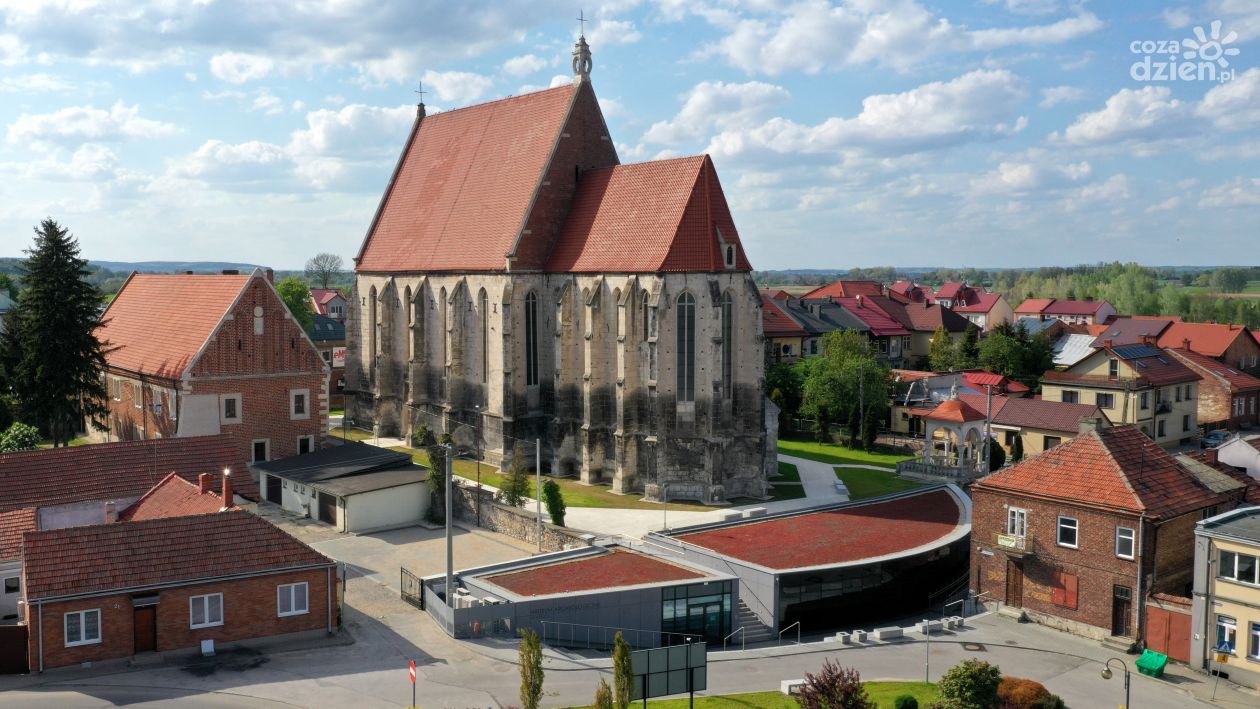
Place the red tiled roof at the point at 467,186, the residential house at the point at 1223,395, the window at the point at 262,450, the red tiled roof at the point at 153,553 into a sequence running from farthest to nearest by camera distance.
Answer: the residential house at the point at 1223,395, the red tiled roof at the point at 467,186, the window at the point at 262,450, the red tiled roof at the point at 153,553

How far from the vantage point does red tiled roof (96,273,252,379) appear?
53.7 m

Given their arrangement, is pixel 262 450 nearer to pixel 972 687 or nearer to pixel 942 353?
pixel 972 687

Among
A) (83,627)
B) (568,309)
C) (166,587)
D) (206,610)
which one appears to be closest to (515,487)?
(568,309)

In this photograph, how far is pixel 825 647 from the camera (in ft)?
111

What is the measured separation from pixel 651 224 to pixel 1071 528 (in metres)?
26.7

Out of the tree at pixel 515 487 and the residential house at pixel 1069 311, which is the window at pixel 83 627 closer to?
the tree at pixel 515 487

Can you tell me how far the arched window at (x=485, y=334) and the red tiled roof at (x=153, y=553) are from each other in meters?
28.0

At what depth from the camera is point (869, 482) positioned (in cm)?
6003

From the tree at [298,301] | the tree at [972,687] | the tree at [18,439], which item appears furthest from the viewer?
the tree at [298,301]

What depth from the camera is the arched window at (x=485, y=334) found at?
199 ft

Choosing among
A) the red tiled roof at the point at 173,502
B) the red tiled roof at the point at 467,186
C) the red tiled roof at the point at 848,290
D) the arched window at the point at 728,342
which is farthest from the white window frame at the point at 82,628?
the red tiled roof at the point at 848,290

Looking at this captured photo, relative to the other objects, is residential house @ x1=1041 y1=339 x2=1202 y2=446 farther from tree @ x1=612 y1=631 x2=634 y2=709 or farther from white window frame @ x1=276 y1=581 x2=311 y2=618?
white window frame @ x1=276 y1=581 x2=311 y2=618

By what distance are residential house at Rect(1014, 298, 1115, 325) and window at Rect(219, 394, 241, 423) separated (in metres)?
115

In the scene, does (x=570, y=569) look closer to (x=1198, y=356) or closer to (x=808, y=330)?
(x=808, y=330)
